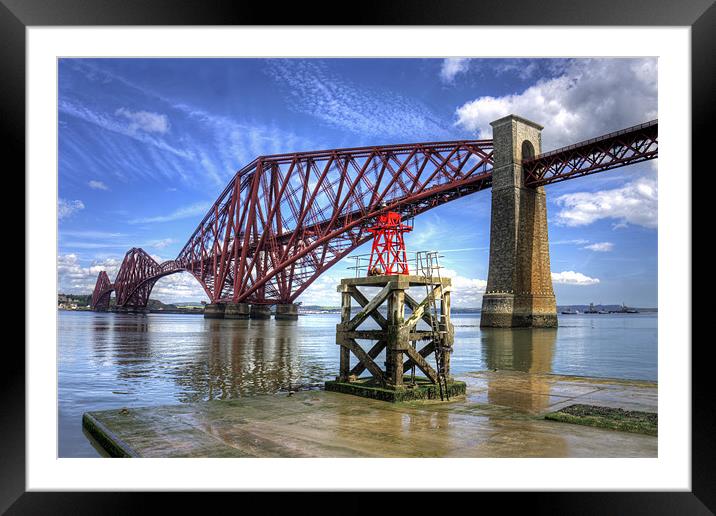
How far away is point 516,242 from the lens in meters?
43.6

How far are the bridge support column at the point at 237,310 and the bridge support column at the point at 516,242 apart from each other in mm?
36228

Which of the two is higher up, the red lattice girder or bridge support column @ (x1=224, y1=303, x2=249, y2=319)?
the red lattice girder

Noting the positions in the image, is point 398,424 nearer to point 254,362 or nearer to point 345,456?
point 345,456

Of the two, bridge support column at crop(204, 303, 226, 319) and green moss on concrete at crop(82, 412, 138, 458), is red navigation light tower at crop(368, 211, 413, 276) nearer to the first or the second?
green moss on concrete at crop(82, 412, 138, 458)

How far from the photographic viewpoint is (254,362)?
1920 centimetres

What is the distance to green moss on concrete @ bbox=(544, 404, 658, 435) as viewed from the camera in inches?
269

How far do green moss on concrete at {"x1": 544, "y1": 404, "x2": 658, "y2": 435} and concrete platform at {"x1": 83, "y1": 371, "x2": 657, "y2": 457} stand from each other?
23 cm

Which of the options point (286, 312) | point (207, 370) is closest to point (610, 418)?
point (207, 370)

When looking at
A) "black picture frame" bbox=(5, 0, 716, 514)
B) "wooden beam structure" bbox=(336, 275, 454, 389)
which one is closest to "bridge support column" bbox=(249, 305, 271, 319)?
"wooden beam structure" bbox=(336, 275, 454, 389)

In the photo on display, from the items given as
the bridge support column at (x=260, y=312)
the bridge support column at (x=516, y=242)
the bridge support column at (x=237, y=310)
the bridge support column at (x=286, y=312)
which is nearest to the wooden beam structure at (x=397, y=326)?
the bridge support column at (x=516, y=242)

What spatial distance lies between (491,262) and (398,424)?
3991cm
